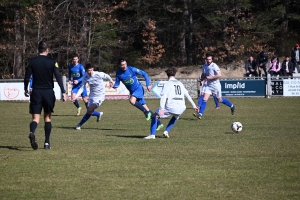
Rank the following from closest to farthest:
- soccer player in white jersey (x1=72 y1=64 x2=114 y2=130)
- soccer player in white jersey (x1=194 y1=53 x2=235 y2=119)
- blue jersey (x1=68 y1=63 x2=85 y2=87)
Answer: soccer player in white jersey (x1=72 y1=64 x2=114 y2=130) < soccer player in white jersey (x1=194 y1=53 x2=235 y2=119) < blue jersey (x1=68 y1=63 x2=85 y2=87)

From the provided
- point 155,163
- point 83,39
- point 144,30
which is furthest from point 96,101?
point 144,30

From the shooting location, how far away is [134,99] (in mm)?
17625

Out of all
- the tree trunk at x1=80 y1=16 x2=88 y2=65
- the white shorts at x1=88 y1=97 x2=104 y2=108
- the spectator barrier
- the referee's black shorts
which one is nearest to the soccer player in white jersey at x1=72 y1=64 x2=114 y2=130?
the white shorts at x1=88 y1=97 x2=104 y2=108

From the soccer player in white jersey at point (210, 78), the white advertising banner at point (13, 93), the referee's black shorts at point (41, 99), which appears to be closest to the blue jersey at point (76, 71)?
the soccer player in white jersey at point (210, 78)

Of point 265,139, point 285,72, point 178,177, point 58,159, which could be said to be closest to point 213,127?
point 265,139

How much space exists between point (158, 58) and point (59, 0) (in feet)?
26.8

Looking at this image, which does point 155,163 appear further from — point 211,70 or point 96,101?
point 211,70

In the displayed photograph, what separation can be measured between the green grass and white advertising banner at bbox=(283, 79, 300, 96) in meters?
16.7

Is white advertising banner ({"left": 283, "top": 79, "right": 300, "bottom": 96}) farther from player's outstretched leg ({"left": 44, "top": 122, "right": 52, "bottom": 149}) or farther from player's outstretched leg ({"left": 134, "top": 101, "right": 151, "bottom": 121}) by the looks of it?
player's outstretched leg ({"left": 44, "top": 122, "right": 52, "bottom": 149})

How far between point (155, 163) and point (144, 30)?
38.7 metres

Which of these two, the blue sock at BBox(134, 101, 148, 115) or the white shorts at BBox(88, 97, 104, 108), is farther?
the white shorts at BBox(88, 97, 104, 108)

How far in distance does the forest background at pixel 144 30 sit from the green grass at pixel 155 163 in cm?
2825

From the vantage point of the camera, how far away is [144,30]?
4862cm

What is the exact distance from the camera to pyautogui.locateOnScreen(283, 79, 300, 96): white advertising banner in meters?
33.9
